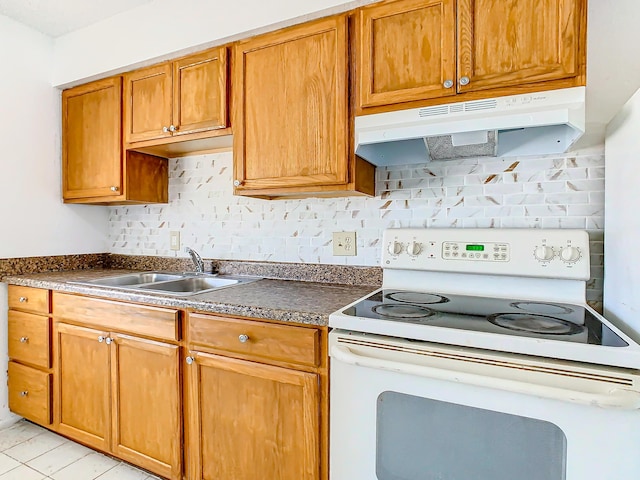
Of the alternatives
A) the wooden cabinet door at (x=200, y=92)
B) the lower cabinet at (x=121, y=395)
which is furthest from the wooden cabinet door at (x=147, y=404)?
the wooden cabinet door at (x=200, y=92)

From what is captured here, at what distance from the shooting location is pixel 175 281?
1.95m

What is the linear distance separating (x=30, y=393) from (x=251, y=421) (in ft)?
5.06

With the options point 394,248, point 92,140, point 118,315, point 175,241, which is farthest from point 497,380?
point 92,140

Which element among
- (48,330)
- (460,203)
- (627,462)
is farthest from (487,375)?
(48,330)

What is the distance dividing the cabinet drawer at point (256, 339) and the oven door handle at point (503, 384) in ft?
0.45

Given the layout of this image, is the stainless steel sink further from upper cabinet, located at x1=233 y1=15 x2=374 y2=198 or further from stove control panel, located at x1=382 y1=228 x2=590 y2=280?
stove control panel, located at x1=382 y1=228 x2=590 y2=280

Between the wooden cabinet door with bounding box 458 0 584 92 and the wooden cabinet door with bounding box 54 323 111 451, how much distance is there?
191 centimetres

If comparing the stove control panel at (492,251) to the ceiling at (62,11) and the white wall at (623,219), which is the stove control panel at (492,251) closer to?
the white wall at (623,219)

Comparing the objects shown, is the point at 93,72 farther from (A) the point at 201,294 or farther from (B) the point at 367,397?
(B) the point at 367,397

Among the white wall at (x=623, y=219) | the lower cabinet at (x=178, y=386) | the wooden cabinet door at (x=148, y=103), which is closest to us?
the white wall at (x=623, y=219)

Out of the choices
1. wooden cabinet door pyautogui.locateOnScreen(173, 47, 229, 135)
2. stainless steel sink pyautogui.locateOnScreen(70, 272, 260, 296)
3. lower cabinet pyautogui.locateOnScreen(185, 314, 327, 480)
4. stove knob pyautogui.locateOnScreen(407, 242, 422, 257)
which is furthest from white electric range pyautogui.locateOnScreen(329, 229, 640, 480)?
wooden cabinet door pyautogui.locateOnScreen(173, 47, 229, 135)

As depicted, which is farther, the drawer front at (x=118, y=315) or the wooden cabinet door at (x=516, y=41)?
the drawer front at (x=118, y=315)

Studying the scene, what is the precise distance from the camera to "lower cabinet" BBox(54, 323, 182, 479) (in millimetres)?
1508

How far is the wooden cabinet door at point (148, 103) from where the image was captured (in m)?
1.91
